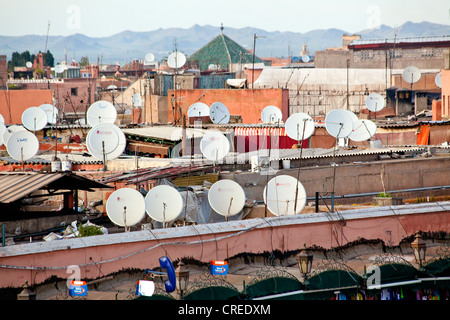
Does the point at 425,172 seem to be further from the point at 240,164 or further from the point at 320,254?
the point at 320,254

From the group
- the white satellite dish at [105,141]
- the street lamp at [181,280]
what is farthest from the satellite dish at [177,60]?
the street lamp at [181,280]

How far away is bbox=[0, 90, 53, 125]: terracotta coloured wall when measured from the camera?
36844 millimetres

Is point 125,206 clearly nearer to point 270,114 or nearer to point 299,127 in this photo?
point 299,127

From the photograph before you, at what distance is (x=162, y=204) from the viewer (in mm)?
13680

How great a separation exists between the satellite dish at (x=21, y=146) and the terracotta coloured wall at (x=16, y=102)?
17010 millimetres

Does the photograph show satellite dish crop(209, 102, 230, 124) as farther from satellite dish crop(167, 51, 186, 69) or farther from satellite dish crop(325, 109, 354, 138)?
satellite dish crop(167, 51, 186, 69)

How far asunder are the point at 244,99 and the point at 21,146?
15.7 m

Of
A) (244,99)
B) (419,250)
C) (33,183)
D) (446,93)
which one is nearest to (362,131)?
(419,250)

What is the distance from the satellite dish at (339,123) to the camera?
20.6m

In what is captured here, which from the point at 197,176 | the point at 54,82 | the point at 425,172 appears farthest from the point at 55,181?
the point at 54,82

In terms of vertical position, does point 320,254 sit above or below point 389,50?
below

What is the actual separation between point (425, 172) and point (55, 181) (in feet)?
30.3

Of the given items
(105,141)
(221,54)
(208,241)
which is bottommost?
(208,241)

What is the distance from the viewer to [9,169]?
20.6m
